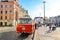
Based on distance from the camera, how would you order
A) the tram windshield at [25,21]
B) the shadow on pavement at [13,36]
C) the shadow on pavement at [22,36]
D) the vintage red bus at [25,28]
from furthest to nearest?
the tram windshield at [25,21] → the vintage red bus at [25,28] → the shadow on pavement at [22,36] → the shadow on pavement at [13,36]

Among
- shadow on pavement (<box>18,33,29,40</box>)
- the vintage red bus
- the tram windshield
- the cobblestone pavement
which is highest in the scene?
the tram windshield

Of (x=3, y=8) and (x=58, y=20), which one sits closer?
(x=58, y=20)

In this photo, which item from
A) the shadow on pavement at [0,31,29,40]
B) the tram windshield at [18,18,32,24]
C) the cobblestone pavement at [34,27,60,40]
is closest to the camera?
the shadow on pavement at [0,31,29,40]

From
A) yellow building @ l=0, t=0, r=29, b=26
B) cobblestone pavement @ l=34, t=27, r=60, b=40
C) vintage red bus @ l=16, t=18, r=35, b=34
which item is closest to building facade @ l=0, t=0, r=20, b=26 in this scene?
yellow building @ l=0, t=0, r=29, b=26

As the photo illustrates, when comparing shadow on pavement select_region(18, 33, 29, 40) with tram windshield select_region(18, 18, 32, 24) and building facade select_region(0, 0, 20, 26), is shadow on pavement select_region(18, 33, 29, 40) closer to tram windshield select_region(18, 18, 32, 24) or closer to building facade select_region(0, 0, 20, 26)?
tram windshield select_region(18, 18, 32, 24)

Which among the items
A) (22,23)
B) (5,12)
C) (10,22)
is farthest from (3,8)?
(22,23)

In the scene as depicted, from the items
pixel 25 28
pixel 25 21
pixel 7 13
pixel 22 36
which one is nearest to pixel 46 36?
pixel 25 28

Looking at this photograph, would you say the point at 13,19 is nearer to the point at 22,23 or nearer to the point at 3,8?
the point at 3,8

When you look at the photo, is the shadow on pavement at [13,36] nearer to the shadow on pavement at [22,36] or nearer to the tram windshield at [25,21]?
the shadow on pavement at [22,36]

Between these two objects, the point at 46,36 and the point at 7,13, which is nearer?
the point at 46,36

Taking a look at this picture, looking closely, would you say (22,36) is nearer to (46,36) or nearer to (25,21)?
(25,21)

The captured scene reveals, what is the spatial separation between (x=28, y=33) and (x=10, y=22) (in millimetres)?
75986

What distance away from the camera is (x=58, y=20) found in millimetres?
74812

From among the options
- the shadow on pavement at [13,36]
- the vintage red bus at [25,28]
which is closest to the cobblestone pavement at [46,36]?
the vintage red bus at [25,28]
